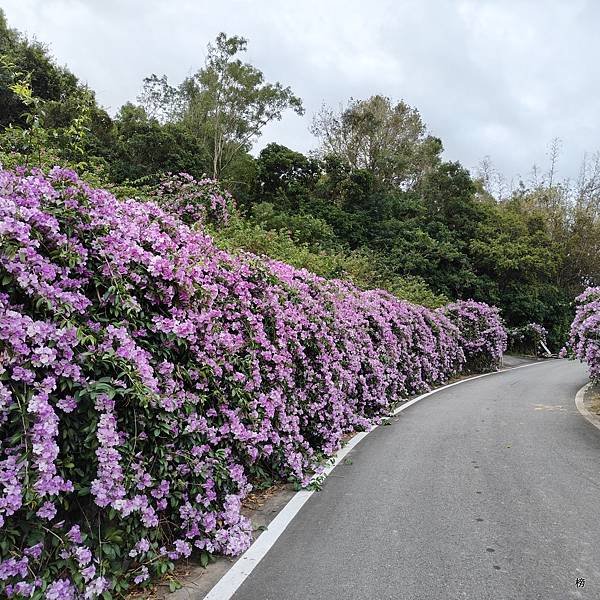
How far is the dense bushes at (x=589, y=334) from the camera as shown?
10.2m

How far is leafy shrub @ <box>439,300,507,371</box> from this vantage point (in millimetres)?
21078

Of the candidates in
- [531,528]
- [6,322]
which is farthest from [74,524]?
[531,528]

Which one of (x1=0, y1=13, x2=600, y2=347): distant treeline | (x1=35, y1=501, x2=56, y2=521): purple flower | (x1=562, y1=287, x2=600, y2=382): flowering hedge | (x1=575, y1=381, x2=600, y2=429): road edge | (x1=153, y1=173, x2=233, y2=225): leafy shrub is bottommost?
(x1=575, y1=381, x2=600, y2=429): road edge

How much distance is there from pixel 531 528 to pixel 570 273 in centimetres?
4267

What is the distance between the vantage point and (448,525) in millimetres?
4461

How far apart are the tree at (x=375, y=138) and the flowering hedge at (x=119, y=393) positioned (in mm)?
31139

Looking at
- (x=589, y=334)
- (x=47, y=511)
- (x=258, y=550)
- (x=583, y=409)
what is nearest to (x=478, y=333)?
(x=583, y=409)

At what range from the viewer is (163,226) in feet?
14.6

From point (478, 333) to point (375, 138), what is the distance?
18490 millimetres

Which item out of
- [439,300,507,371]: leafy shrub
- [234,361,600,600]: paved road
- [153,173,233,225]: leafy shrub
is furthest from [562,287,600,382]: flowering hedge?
[439,300,507,371]: leafy shrub

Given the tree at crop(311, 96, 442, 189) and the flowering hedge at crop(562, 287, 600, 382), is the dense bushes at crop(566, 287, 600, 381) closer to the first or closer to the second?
the flowering hedge at crop(562, 287, 600, 382)

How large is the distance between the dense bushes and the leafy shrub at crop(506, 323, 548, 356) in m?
21.7

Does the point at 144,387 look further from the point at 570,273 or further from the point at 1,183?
the point at 570,273

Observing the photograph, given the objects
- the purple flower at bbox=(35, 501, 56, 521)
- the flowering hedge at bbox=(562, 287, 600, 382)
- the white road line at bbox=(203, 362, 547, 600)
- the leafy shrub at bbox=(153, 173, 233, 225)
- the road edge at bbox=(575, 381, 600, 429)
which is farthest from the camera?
the flowering hedge at bbox=(562, 287, 600, 382)
